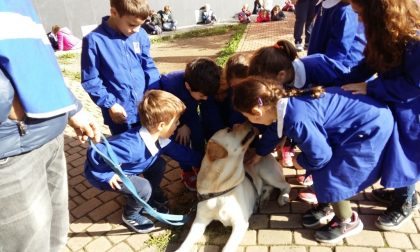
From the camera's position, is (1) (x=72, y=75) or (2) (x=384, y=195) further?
(1) (x=72, y=75)

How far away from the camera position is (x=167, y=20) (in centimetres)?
1530

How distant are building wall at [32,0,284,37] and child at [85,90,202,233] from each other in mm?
12701

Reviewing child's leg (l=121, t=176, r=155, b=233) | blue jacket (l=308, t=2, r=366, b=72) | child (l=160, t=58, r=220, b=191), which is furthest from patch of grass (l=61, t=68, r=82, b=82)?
blue jacket (l=308, t=2, r=366, b=72)

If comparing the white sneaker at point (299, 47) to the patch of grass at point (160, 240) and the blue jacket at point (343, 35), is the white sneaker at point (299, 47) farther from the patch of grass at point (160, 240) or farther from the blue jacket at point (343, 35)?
the patch of grass at point (160, 240)

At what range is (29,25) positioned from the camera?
1624mm

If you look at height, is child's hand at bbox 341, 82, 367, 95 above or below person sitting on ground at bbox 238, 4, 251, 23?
above

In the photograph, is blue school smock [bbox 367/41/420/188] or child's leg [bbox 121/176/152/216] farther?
child's leg [bbox 121/176/152/216]

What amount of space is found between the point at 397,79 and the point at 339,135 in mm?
488

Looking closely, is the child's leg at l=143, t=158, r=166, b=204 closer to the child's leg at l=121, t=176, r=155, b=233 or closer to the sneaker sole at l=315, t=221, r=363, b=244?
the child's leg at l=121, t=176, r=155, b=233

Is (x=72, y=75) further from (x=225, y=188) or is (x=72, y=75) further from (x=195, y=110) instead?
(x=225, y=188)

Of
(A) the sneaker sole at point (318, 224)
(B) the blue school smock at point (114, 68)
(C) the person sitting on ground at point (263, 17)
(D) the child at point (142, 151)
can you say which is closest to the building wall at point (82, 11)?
(C) the person sitting on ground at point (263, 17)

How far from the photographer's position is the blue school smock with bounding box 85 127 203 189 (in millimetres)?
2660

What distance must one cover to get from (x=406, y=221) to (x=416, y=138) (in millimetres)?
689

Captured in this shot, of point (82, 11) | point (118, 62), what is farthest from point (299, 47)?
point (82, 11)
